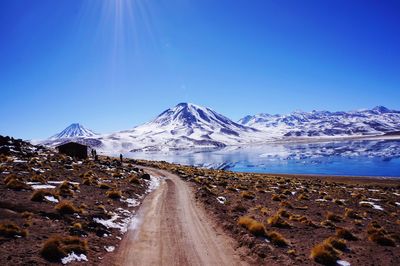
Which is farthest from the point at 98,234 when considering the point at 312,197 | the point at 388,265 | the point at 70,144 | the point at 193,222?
the point at 70,144

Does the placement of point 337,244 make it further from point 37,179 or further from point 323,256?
point 37,179

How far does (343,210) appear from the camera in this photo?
26.5 m

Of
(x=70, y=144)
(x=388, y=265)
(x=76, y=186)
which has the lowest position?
(x=388, y=265)

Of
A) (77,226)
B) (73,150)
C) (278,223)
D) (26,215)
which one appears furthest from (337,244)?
(73,150)

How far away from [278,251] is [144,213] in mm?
10615

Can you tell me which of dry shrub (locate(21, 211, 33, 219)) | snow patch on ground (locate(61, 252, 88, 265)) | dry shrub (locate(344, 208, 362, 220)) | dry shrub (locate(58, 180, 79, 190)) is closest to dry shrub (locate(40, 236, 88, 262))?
snow patch on ground (locate(61, 252, 88, 265))

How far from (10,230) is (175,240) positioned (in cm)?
732

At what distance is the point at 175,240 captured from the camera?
52.6 feet

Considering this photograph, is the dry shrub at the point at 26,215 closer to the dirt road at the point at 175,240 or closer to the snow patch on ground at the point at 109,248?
the snow patch on ground at the point at 109,248

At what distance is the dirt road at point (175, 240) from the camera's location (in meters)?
13.5

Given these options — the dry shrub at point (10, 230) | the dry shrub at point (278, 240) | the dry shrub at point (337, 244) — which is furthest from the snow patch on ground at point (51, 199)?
the dry shrub at point (337, 244)

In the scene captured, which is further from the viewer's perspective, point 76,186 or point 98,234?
point 76,186

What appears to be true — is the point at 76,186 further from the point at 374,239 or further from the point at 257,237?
the point at 374,239

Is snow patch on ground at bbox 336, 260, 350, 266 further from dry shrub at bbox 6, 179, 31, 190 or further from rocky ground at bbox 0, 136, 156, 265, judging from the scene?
dry shrub at bbox 6, 179, 31, 190
